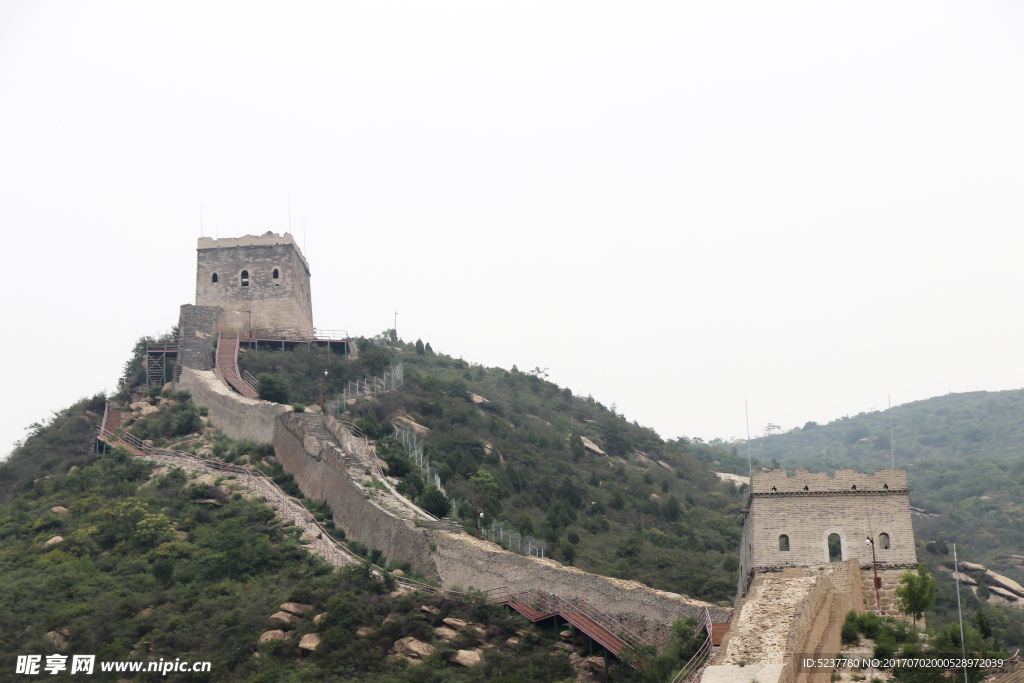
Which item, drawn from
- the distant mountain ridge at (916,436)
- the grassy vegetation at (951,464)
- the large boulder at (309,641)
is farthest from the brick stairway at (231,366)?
the distant mountain ridge at (916,436)

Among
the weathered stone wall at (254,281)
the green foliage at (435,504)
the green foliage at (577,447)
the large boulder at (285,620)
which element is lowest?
the large boulder at (285,620)

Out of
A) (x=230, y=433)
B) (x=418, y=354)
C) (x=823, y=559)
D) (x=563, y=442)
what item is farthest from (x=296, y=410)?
(x=418, y=354)

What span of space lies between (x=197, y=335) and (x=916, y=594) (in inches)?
1539

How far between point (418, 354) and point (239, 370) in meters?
24.2

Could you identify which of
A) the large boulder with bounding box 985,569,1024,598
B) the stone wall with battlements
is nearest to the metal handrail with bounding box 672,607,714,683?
the stone wall with battlements

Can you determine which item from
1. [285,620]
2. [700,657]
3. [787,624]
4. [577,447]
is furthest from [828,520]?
[577,447]

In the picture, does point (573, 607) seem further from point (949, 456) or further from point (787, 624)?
point (949, 456)

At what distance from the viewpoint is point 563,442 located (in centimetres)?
6456

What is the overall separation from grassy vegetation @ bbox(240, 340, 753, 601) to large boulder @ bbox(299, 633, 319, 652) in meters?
8.99

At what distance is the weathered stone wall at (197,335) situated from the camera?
192 feet

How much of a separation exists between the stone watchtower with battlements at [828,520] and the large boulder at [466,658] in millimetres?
8012

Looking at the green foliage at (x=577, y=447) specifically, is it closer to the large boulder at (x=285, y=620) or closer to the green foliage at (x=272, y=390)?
the green foliage at (x=272, y=390)

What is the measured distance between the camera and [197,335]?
5978 cm

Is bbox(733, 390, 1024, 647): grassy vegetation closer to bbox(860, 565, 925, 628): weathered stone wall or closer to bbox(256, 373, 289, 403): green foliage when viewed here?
bbox(860, 565, 925, 628): weathered stone wall
